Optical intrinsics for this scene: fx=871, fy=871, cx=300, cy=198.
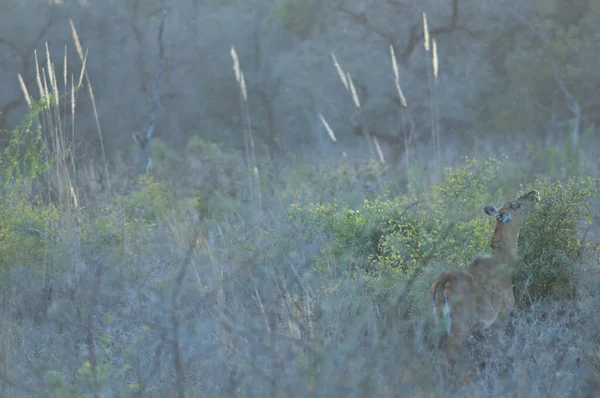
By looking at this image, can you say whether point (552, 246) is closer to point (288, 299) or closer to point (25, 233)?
point (288, 299)

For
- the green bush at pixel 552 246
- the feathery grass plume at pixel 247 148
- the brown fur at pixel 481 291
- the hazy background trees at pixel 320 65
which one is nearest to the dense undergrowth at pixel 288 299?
the green bush at pixel 552 246

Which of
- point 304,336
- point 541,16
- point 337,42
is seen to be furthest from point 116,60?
point 304,336

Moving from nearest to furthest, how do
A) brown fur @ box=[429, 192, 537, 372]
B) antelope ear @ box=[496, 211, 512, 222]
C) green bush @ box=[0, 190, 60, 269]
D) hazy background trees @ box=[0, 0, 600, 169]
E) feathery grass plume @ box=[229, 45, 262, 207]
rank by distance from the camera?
brown fur @ box=[429, 192, 537, 372]
antelope ear @ box=[496, 211, 512, 222]
green bush @ box=[0, 190, 60, 269]
feathery grass plume @ box=[229, 45, 262, 207]
hazy background trees @ box=[0, 0, 600, 169]

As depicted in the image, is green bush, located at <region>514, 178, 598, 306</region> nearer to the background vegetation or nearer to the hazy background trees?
the background vegetation

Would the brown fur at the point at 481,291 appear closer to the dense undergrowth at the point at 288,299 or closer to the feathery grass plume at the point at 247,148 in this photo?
the dense undergrowth at the point at 288,299

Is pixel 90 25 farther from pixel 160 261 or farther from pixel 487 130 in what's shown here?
pixel 160 261

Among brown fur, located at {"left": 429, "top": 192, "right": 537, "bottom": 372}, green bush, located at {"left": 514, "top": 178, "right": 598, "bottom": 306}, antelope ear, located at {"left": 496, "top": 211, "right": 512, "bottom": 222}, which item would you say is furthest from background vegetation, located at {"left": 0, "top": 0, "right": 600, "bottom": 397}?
antelope ear, located at {"left": 496, "top": 211, "right": 512, "bottom": 222}

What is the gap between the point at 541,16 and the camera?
1341 cm

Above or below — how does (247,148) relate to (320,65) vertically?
above

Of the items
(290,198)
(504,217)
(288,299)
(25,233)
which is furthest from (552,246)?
(25,233)

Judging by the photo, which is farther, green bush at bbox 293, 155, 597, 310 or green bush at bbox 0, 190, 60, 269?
green bush at bbox 0, 190, 60, 269

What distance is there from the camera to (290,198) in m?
8.69

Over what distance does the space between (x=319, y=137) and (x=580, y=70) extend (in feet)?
13.3

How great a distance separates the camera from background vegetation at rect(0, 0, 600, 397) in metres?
4.27
